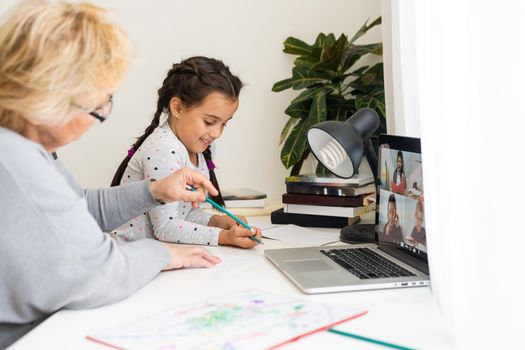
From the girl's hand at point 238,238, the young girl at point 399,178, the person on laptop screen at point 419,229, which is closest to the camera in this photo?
the person on laptop screen at point 419,229

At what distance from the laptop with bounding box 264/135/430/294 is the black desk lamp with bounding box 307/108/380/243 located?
0.08 meters

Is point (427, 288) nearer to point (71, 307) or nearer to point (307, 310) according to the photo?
point (307, 310)

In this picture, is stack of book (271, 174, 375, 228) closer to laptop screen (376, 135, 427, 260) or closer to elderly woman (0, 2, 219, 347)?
laptop screen (376, 135, 427, 260)

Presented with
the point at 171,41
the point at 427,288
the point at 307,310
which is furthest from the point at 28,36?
the point at 171,41

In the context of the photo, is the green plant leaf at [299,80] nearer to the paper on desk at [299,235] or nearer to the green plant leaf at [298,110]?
the green plant leaf at [298,110]

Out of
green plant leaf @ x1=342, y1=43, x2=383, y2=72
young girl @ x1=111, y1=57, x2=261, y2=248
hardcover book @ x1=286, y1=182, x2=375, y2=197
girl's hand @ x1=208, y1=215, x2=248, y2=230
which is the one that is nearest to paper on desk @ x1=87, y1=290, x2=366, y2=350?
young girl @ x1=111, y1=57, x2=261, y2=248

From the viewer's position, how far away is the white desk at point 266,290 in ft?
2.81

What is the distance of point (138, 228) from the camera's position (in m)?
1.68

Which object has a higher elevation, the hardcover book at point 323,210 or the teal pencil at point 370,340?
the hardcover book at point 323,210

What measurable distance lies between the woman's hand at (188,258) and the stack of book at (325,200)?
1.84 feet

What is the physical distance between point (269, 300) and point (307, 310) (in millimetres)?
82

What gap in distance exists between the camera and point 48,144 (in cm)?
100

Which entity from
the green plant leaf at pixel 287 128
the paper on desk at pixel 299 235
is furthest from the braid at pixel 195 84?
the green plant leaf at pixel 287 128

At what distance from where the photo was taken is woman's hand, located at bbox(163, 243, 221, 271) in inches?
48.6
